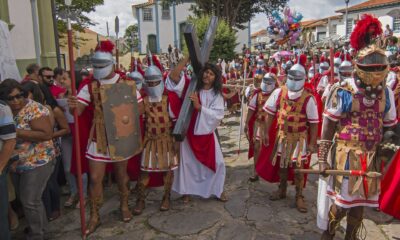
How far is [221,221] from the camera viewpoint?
13.7 feet

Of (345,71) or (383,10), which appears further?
(383,10)

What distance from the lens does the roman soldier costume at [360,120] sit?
2.87m

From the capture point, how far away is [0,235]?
3082mm

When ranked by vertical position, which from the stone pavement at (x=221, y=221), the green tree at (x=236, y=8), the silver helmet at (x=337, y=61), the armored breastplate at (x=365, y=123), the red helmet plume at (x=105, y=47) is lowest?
the stone pavement at (x=221, y=221)

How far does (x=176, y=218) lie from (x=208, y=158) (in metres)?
0.85

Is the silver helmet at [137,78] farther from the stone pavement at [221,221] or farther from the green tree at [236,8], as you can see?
the green tree at [236,8]

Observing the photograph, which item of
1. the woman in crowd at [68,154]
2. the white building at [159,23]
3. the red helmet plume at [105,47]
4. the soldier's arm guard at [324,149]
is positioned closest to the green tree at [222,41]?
the white building at [159,23]

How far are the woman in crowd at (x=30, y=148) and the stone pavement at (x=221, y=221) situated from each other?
0.63 metres

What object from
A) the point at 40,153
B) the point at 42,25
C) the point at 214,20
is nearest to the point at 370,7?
the point at 42,25

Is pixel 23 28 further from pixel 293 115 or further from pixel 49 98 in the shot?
pixel 293 115

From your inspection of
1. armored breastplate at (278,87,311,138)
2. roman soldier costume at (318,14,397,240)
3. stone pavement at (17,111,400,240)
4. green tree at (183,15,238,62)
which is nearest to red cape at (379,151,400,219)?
stone pavement at (17,111,400,240)

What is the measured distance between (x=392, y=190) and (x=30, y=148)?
3636 millimetres

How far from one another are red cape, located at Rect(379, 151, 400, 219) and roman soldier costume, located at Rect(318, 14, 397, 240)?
77cm

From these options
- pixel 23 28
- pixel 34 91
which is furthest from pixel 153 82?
pixel 23 28
